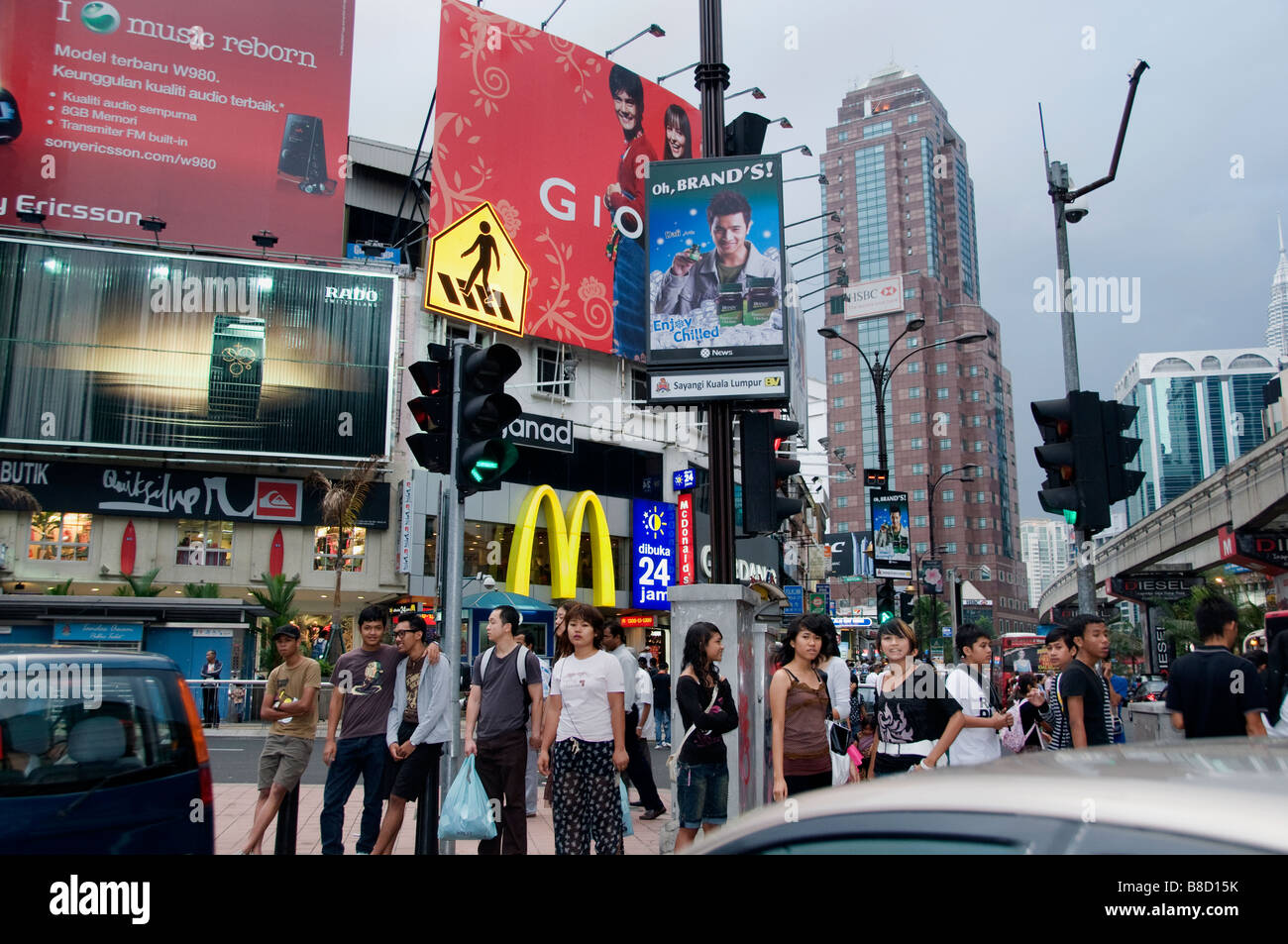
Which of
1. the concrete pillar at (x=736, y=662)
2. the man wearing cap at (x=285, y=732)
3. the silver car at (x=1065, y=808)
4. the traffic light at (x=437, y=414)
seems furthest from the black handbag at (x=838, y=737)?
the silver car at (x=1065, y=808)

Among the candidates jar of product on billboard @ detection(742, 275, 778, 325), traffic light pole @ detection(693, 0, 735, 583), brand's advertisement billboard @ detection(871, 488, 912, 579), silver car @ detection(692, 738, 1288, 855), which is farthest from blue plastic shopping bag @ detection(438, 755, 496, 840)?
brand's advertisement billboard @ detection(871, 488, 912, 579)

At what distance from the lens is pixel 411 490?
1319 inches

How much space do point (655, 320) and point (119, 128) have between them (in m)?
31.3

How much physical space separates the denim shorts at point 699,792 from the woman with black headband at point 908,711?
43.4 inches

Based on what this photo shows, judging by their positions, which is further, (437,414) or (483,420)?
(437,414)

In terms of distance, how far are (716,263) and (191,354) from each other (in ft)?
91.8

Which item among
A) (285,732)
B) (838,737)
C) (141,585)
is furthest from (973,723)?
(141,585)

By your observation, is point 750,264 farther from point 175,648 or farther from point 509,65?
point 509,65

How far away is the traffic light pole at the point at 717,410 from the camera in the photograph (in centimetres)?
904

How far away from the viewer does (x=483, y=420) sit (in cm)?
728

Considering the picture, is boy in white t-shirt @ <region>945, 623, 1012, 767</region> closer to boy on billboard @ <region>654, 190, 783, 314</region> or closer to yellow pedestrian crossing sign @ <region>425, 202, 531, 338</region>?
yellow pedestrian crossing sign @ <region>425, 202, 531, 338</region>

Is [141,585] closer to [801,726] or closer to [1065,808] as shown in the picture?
[801,726]

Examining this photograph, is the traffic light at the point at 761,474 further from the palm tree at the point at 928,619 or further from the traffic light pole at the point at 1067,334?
the palm tree at the point at 928,619
